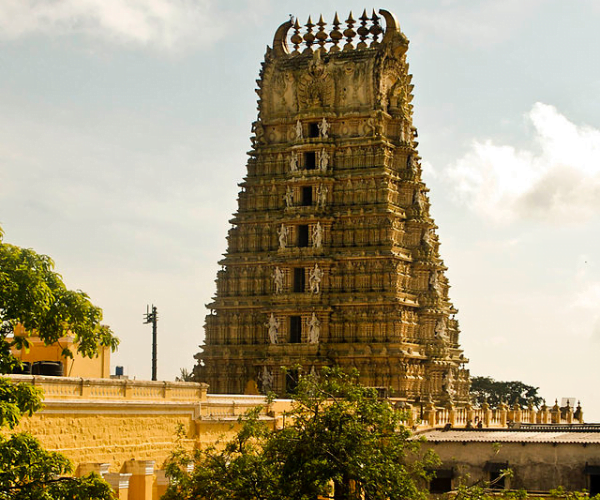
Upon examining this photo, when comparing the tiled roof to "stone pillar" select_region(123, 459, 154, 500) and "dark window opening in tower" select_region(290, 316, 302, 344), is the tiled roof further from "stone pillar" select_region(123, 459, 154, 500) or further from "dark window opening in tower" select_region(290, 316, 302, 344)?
"stone pillar" select_region(123, 459, 154, 500)

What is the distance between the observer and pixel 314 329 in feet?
190

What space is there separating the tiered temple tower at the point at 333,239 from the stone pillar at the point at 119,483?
86.1 ft

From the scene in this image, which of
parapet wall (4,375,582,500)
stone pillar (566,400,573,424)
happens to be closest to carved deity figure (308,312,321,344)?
parapet wall (4,375,582,500)

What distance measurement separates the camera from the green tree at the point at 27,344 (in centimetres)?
2091

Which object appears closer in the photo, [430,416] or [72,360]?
[72,360]

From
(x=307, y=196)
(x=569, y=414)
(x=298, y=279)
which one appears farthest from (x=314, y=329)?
(x=569, y=414)

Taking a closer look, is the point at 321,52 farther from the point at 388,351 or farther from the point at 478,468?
the point at 478,468

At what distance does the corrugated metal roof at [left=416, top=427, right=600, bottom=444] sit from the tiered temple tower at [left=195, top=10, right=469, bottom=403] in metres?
8.89

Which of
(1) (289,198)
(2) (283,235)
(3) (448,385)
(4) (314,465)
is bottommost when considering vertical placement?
(4) (314,465)

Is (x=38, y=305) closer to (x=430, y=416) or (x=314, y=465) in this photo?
(x=314, y=465)

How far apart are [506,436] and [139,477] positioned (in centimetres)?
1797

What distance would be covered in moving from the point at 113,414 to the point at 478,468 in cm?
1620

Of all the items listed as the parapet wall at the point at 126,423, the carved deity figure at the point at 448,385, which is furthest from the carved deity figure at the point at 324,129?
the parapet wall at the point at 126,423

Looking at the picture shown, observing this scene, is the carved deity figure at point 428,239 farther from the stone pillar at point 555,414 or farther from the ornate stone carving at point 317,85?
the stone pillar at point 555,414
